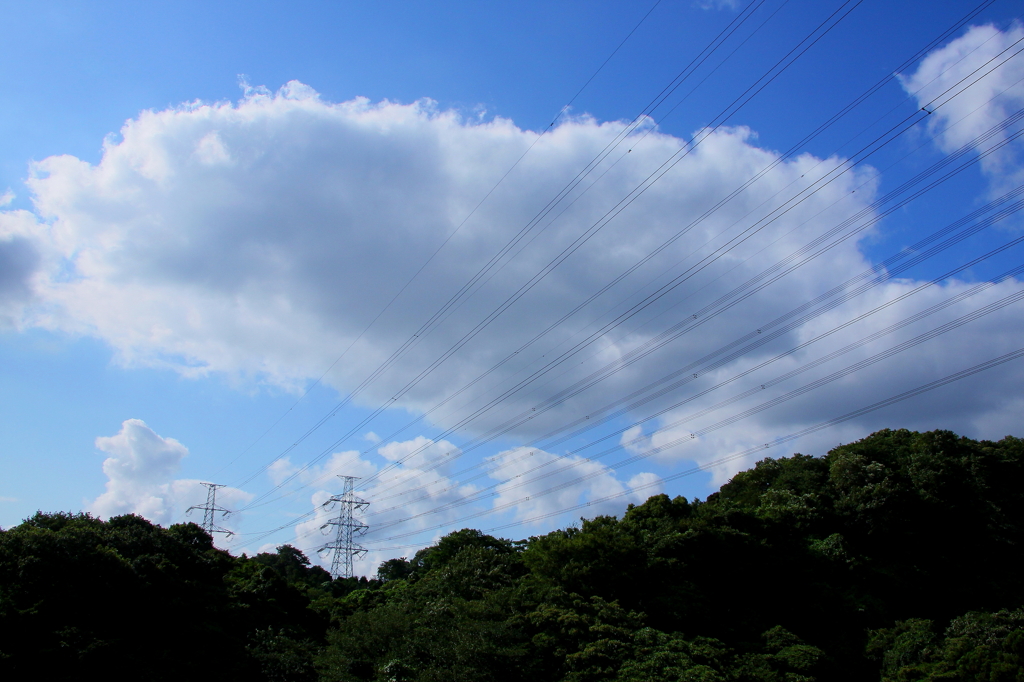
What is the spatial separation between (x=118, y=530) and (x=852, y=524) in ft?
143

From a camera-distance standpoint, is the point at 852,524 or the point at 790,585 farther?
the point at 852,524

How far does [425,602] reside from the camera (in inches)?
1494

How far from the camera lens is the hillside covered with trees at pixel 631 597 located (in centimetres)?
3006

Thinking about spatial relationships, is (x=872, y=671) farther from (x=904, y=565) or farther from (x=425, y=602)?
(x=425, y=602)

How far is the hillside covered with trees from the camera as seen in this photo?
30062 millimetres

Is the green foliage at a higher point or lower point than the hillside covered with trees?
lower

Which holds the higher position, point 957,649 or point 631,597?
point 631,597

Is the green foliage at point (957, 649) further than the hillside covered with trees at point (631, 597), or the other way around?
the hillside covered with trees at point (631, 597)

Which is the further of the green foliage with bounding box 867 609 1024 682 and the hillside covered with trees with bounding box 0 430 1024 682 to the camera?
the hillside covered with trees with bounding box 0 430 1024 682

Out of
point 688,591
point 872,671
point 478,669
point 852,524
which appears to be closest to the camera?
point 478,669

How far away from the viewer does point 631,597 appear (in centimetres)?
3703

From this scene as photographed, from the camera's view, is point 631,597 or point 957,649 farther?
point 631,597

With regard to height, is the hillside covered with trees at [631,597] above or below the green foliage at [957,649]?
above

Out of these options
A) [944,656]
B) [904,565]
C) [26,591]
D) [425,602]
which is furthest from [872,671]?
[26,591]
